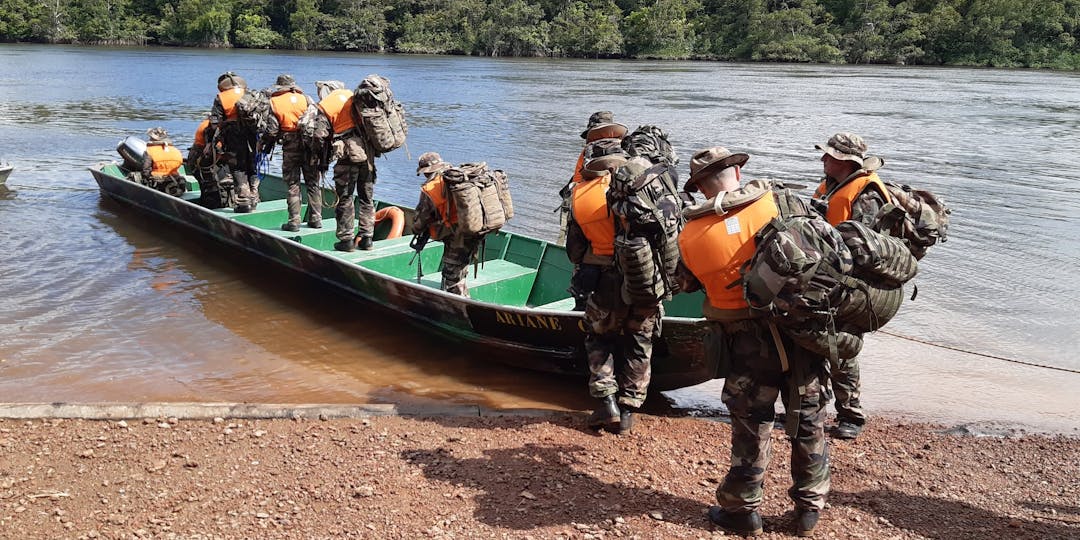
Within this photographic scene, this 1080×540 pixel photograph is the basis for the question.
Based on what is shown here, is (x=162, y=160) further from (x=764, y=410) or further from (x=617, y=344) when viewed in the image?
(x=764, y=410)

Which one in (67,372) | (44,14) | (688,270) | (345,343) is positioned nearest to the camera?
(688,270)

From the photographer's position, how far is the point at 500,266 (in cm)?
942

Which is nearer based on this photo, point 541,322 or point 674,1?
point 541,322

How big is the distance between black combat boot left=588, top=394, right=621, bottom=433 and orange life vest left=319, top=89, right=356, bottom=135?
4.70 metres

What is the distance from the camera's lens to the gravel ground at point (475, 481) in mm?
4828

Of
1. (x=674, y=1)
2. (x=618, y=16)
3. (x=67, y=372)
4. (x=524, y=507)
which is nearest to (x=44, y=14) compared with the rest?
(x=618, y=16)

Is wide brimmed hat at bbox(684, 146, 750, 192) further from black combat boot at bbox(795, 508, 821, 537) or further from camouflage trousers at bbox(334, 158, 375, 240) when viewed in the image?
camouflage trousers at bbox(334, 158, 375, 240)

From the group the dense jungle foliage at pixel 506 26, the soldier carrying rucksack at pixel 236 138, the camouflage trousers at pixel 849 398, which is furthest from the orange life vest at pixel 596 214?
the dense jungle foliage at pixel 506 26

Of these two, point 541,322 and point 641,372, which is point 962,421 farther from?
point 541,322

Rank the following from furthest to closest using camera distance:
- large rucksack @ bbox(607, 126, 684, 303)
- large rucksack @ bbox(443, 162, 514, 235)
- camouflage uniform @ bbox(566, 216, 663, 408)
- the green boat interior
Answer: the green boat interior → large rucksack @ bbox(443, 162, 514, 235) → camouflage uniform @ bbox(566, 216, 663, 408) → large rucksack @ bbox(607, 126, 684, 303)

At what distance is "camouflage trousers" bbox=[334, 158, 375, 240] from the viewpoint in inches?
381

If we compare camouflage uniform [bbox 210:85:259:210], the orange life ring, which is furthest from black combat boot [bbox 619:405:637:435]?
camouflage uniform [bbox 210:85:259:210]

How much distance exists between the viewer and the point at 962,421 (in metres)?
6.75

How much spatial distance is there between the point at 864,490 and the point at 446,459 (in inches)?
102
